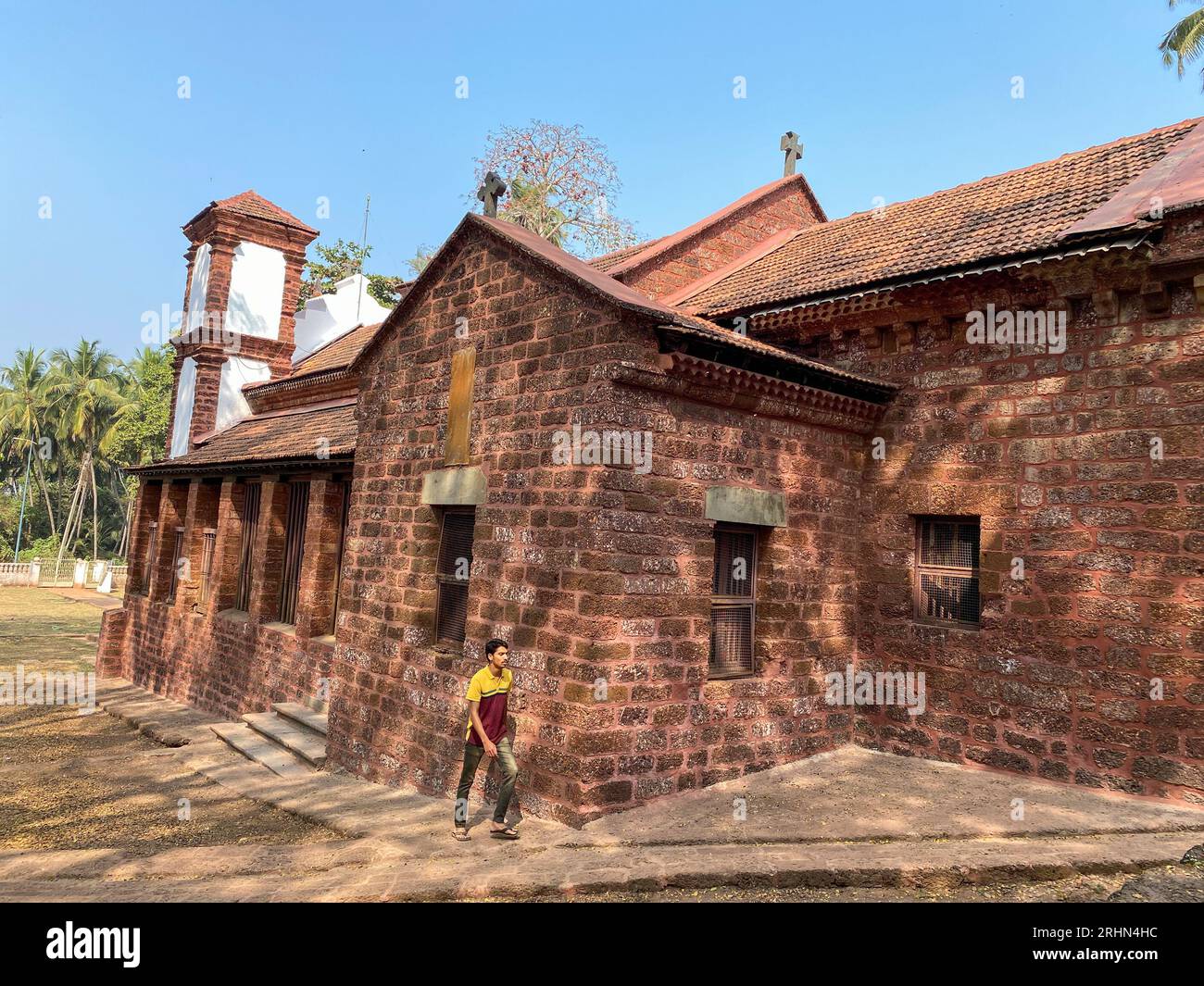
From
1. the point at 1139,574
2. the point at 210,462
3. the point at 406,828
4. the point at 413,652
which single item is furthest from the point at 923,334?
the point at 210,462

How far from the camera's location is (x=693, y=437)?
6.93 m

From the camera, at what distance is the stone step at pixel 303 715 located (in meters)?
10.5

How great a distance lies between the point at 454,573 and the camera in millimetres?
8109

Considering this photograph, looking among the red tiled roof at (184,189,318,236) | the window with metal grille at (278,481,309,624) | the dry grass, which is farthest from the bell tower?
the dry grass

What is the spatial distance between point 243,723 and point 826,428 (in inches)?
378

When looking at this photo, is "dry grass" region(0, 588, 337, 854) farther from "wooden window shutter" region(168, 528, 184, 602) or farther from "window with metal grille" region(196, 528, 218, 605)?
"wooden window shutter" region(168, 528, 184, 602)

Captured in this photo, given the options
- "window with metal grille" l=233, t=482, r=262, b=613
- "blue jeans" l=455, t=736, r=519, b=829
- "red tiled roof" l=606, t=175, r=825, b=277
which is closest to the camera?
"blue jeans" l=455, t=736, r=519, b=829

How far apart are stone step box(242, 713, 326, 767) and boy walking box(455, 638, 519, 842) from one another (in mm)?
3766

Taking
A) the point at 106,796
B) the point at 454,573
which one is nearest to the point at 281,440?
the point at 106,796

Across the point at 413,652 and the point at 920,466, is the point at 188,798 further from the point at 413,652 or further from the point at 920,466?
the point at 920,466

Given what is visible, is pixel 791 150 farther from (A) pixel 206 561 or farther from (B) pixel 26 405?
(B) pixel 26 405

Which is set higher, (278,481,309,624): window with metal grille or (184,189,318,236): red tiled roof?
(184,189,318,236): red tiled roof

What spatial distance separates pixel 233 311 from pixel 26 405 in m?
39.1

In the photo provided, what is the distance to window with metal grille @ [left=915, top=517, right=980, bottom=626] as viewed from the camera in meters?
7.91
